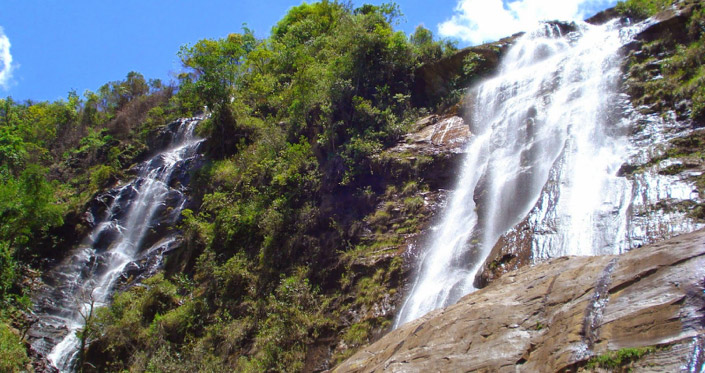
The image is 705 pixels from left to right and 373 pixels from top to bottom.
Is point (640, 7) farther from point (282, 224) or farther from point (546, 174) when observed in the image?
point (282, 224)

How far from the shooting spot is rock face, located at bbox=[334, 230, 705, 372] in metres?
4.98

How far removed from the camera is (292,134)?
21938mm

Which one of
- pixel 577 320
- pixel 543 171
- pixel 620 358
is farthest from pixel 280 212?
pixel 620 358

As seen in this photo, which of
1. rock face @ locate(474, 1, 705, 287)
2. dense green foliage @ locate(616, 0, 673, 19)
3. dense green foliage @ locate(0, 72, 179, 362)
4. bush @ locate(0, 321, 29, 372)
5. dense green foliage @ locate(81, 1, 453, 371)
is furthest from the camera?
dense green foliage @ locate(0, 72, 179, 362)

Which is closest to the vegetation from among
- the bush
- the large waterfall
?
the large waterfall

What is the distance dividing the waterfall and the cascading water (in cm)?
1421

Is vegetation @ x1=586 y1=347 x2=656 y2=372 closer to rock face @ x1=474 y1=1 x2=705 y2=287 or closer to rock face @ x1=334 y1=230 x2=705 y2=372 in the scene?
rock face @ x1=334 y1=230 x2=705 y2=372

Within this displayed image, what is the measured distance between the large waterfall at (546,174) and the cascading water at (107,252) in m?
14.3

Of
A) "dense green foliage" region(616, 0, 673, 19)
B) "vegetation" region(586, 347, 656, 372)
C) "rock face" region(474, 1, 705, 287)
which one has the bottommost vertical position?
"vegetation" region(586, 347, 656, 372)

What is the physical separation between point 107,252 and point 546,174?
20.4 metres

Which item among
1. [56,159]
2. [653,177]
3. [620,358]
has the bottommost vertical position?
[620,358]

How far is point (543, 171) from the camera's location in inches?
501

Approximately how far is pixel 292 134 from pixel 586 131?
12.7 meters

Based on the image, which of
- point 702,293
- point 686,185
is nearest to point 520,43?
point 686,185
